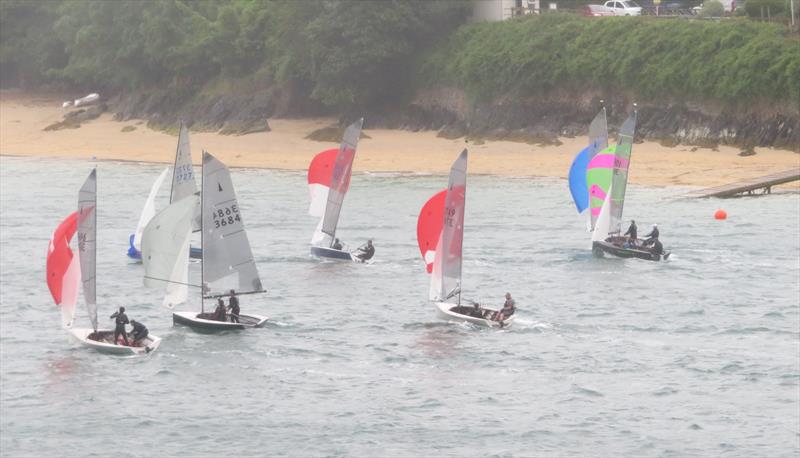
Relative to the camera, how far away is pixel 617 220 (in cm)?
6738

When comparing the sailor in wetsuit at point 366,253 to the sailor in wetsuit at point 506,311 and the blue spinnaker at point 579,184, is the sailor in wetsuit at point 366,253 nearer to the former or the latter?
the blue spinnaker at point 579,184

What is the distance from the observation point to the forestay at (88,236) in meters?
49.8

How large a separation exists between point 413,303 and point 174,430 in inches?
663

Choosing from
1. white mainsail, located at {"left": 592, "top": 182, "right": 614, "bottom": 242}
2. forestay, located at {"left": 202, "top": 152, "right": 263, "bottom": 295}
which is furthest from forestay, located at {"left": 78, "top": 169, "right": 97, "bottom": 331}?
white mainsail, located at {"left": 592, "top": 182, "right": 614, "bottom": 242}

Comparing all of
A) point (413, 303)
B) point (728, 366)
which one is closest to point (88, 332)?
point (413, 303)

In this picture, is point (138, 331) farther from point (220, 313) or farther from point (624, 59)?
point (624, 59)

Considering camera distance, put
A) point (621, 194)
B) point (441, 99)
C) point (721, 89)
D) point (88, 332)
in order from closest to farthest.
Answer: point (88, 332) → point (621, 194) → point (721, 89) → point (441, 99)

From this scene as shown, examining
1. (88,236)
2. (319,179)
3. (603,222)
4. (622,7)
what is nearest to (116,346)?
(88,236)

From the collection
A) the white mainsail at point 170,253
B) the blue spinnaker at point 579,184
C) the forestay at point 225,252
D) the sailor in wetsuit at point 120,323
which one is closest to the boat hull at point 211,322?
the white mainsail at point 170,253

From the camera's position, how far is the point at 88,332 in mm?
51438

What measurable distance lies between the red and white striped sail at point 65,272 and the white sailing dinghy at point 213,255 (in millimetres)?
2979

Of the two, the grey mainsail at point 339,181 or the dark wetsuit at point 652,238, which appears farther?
the grey mainsail at point 339,181

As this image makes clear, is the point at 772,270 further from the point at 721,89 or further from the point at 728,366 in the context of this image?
the point at 721,89

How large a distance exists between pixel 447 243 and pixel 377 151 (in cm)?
4537
